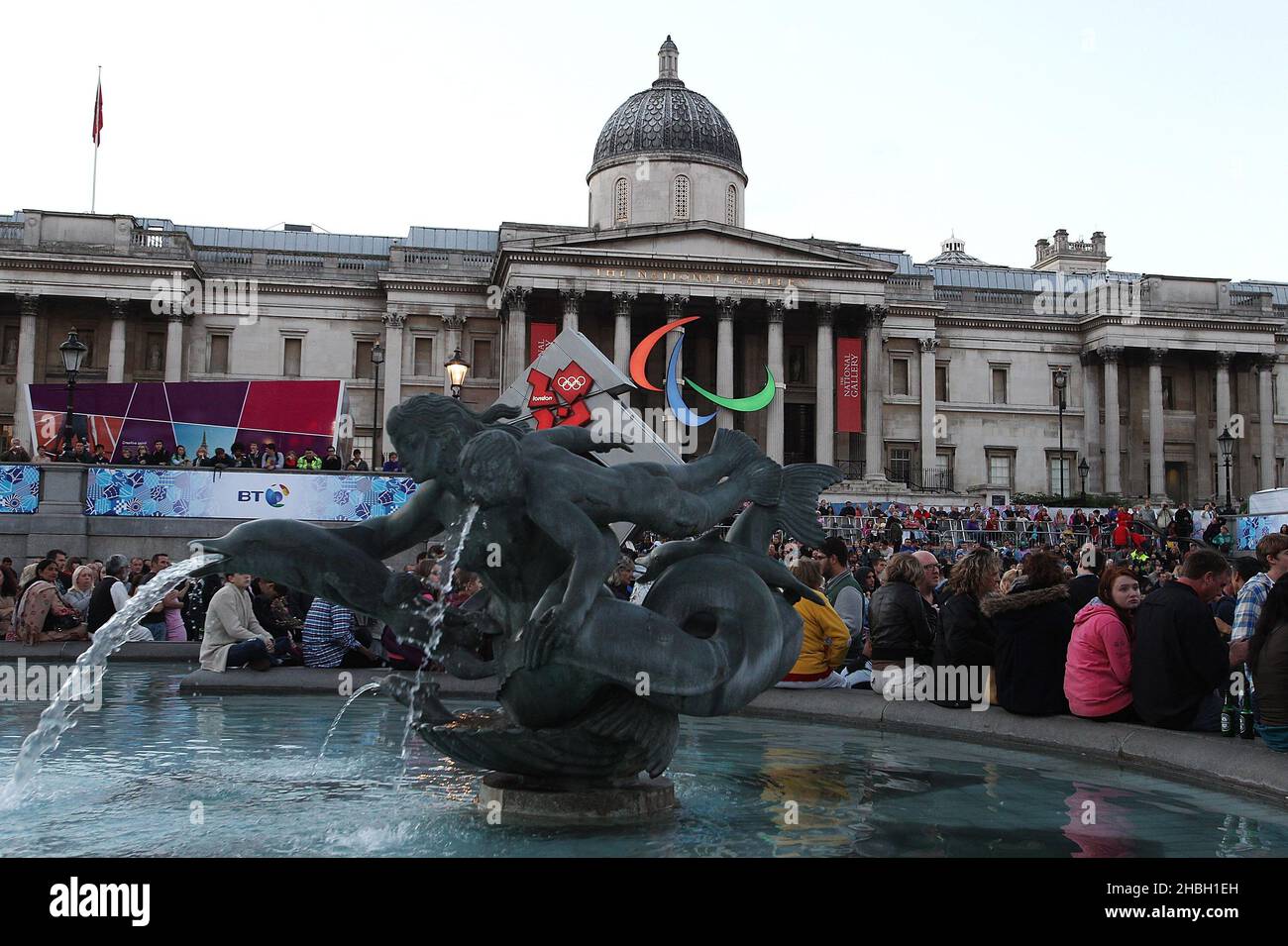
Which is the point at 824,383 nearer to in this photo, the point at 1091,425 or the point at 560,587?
the point at 1091,425

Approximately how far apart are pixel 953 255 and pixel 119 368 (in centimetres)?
5004

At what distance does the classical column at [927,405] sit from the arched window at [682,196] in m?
11.5

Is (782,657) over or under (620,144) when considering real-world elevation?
under

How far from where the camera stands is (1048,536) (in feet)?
98.7

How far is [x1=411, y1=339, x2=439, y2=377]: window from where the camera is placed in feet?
155

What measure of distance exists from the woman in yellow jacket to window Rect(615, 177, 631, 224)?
41.9 meters

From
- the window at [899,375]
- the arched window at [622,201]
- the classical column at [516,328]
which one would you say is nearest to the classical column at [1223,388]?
the window at [899,375]

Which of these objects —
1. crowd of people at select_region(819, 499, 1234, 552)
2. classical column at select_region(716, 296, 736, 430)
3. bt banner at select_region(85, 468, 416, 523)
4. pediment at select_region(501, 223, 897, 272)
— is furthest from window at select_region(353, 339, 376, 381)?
bt banner at select_region(85, 468, 416, 523)

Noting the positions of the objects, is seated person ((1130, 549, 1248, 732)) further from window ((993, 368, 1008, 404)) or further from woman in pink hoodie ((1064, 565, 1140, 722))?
window ((993, 368, 1008, 404))

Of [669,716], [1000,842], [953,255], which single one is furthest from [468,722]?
[953,255]

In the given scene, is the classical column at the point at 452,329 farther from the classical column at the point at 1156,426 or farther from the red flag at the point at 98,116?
the classical column at the point at 1156,426

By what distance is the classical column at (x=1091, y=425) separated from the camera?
170 feet
